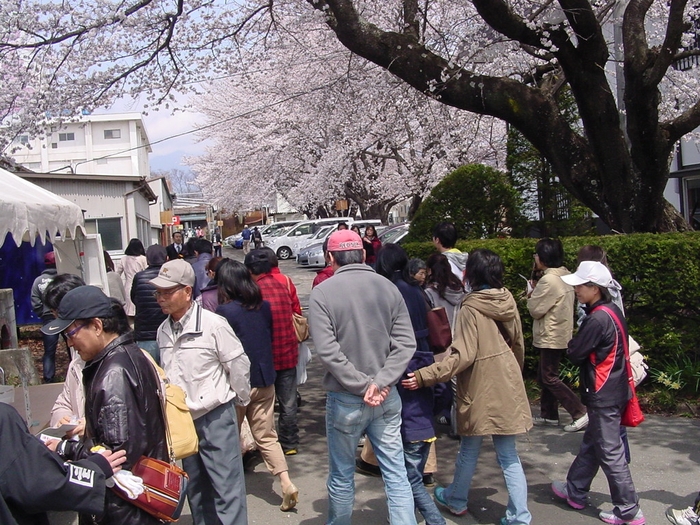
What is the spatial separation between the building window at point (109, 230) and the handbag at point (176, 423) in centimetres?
1901

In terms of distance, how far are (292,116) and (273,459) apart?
900 inches

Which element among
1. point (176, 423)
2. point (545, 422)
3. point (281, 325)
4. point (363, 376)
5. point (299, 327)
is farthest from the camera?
point (545, 422)

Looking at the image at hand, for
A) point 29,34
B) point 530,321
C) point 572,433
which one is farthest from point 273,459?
point 29,34

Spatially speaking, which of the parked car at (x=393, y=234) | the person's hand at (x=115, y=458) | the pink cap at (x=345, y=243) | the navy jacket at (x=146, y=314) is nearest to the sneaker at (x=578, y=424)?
the pink cap at (x=345, y=243)

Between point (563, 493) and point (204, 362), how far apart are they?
2680 mm

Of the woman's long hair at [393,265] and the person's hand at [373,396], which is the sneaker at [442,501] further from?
the woman's long hair at [393,265]

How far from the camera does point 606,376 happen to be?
166 inches

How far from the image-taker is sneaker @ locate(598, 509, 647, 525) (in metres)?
4.23

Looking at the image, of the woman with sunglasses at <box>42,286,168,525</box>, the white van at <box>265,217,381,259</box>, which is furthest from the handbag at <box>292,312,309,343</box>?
the white van at <box>265,217,381,259</box>

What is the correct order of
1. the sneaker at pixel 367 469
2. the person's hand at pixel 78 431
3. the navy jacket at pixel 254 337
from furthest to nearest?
the sneaker at pixel 367 469
the navy jacket at pixel 254 337
the person's hand at pixel 78 431

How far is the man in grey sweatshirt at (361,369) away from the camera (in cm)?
366

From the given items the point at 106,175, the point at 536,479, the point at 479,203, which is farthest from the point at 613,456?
the point at 106,175

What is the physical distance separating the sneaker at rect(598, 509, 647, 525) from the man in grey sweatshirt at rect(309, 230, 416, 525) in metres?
1.45

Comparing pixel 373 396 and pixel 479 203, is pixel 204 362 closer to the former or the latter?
pixel 373 396
